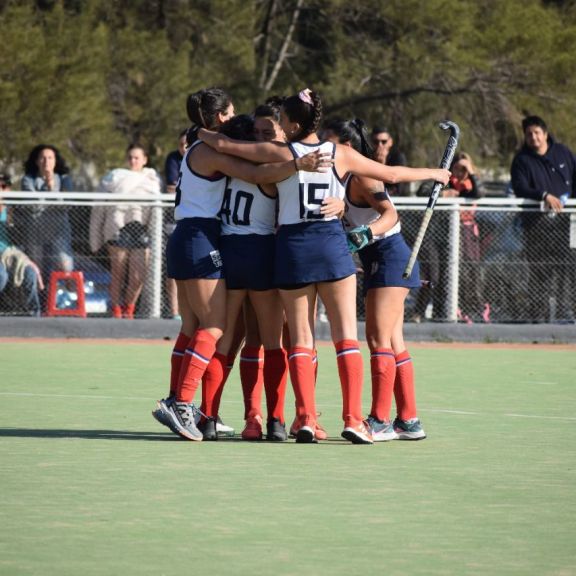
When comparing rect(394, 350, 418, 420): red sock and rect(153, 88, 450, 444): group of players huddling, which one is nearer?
rect(153, 88, 450, 444): group of players huddling

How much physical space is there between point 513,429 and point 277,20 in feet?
64.9

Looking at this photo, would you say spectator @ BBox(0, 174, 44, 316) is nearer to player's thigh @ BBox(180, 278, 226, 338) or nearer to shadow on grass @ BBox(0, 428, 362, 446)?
shadow on grass @ BBox(0, 428, 362, 446)

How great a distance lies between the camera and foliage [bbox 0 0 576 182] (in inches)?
943

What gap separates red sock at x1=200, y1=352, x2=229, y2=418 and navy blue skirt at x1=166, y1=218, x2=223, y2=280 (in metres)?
0.54

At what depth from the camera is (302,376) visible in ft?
26.7

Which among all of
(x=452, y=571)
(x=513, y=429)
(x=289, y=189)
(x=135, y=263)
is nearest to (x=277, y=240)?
(x=289, y=189)

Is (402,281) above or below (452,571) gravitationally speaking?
above

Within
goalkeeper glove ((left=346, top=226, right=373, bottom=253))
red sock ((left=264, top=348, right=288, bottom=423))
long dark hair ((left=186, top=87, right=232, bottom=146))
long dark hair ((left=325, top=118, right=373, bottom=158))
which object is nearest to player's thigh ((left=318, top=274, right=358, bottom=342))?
goalkeeper glove ((left=346, top=226, right=373, bottom=253))

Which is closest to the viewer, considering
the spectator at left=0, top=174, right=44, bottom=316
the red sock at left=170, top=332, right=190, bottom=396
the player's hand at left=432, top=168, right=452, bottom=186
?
the player's hand at left=432, top=168, right=452, bottom=186

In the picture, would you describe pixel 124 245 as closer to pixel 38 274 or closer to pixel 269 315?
pixel 38 274

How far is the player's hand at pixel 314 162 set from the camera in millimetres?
7812

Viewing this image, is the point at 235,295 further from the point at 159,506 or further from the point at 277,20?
the point at 277,20

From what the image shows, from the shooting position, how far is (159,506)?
624cm

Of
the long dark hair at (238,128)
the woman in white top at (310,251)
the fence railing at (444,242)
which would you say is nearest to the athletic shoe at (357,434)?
the woman in white top at (310,251)
